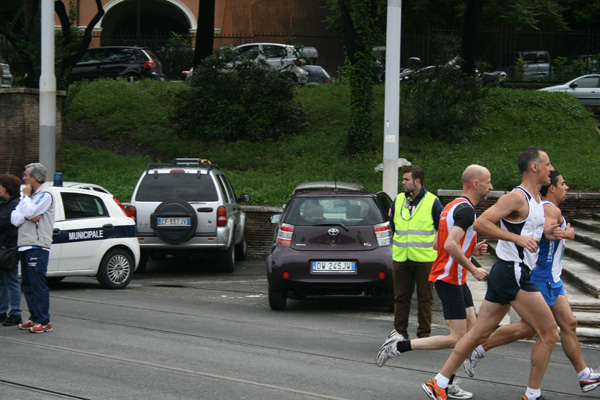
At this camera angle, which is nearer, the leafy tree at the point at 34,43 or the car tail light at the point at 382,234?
the car tail light at the point at 382,234

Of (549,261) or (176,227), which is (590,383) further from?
Result: (176,227)

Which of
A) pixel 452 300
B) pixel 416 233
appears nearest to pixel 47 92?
pixel 416 233

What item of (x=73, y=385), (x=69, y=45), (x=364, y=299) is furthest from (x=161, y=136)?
(x=73, y=385)

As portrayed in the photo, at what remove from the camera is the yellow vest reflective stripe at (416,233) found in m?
8.24

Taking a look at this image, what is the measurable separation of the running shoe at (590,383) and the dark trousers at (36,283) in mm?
5463

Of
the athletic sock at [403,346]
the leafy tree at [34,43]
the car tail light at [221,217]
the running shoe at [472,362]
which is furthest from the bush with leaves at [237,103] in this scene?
the running shoe at [472,362]

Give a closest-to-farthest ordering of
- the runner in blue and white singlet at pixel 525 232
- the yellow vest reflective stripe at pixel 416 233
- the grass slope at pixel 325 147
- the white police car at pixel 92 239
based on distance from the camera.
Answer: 1. the runner in blue and white singlet at pixel 525 232
2. the yellow vest reflective stripe at pixel 416 233
3. the white police car at pixel 92 239
4. the grass slope at pixel 325 147

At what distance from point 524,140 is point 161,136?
10285 millimetres

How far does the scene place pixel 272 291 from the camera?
10.5 metres

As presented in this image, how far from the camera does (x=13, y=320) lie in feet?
30.0

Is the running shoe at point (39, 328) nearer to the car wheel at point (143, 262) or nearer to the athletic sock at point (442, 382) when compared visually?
the athletic sock at point (442, 382)

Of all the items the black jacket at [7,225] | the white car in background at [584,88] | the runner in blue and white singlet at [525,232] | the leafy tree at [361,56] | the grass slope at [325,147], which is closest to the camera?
the runner in blue and white singlet at [525,232]

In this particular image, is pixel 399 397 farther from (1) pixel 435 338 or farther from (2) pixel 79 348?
(2) pixel 79 348

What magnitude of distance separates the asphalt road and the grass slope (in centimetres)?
650
